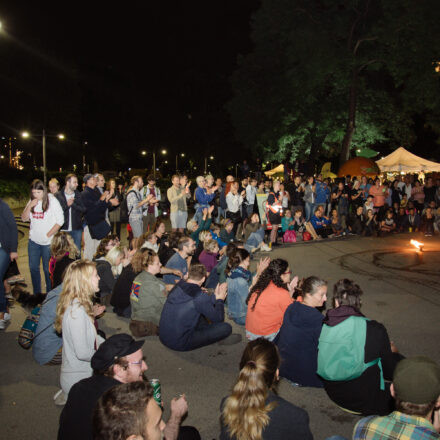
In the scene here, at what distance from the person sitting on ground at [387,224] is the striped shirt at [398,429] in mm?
13389

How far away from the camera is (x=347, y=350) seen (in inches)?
142

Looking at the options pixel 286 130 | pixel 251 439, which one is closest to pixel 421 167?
pixel 286 130

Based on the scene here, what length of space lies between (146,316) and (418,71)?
24598 millimetres

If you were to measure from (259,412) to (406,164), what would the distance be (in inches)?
883

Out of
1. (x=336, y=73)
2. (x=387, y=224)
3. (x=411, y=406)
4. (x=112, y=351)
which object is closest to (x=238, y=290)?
(x=112, y=351)

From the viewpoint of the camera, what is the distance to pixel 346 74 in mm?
25156

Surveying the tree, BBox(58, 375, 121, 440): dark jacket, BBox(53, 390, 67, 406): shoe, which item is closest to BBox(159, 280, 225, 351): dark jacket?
BBox(53, 390, 67, 406): shoe

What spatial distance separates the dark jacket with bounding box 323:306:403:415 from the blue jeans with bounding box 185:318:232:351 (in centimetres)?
205

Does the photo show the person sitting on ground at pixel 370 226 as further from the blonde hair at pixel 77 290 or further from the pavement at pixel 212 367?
the blonde hair at pixel 77 290

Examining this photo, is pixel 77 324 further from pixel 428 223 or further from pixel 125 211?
pixel 428 223

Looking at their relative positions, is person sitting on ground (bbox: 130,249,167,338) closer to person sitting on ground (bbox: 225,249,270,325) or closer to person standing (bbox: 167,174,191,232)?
person sitting on ground (bbox: 225,249,270,325)

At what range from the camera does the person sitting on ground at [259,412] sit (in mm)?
2400

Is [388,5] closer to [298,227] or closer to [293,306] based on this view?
[298,227]

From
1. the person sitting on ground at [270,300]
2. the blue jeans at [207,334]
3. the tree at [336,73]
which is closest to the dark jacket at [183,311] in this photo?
the blue jeans at [207,334]
